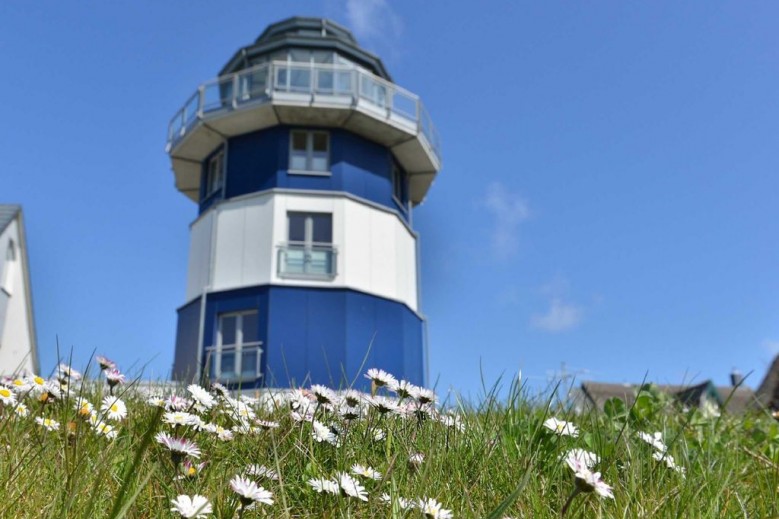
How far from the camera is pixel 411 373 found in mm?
21531

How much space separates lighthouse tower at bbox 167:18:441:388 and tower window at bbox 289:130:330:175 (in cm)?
4

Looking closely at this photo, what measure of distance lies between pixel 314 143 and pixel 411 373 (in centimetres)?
766

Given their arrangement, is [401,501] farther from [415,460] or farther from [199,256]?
[199,256]

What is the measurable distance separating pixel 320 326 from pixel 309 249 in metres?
2.46

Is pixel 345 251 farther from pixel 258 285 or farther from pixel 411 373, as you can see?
pixel 411 373

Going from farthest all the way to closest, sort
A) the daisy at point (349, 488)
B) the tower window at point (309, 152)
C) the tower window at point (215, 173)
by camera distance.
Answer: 1. the tower window at point (215, 173)
2. the tower window at point (309, 152)
3. the daisy at point (349, 488)

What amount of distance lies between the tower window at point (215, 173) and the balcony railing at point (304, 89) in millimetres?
1400

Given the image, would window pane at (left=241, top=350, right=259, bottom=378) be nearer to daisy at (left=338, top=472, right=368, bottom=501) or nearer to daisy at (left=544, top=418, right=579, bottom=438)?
daisy at (left=544, top=418, right=579, bottom=438)

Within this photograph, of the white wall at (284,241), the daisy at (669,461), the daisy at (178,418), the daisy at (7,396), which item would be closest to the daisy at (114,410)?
the daisy at (178,418)

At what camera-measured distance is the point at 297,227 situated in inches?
867

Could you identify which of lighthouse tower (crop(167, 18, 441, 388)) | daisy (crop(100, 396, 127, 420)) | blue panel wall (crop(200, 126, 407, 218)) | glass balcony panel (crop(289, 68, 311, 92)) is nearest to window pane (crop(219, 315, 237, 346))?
lighthouse tower (crop(167, 18, 441, 388))

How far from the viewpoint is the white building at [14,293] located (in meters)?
25.1

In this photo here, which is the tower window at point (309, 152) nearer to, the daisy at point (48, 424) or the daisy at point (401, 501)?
the daisy at point (48, 424)

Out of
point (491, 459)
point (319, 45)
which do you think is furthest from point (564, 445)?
point (319, 45)
